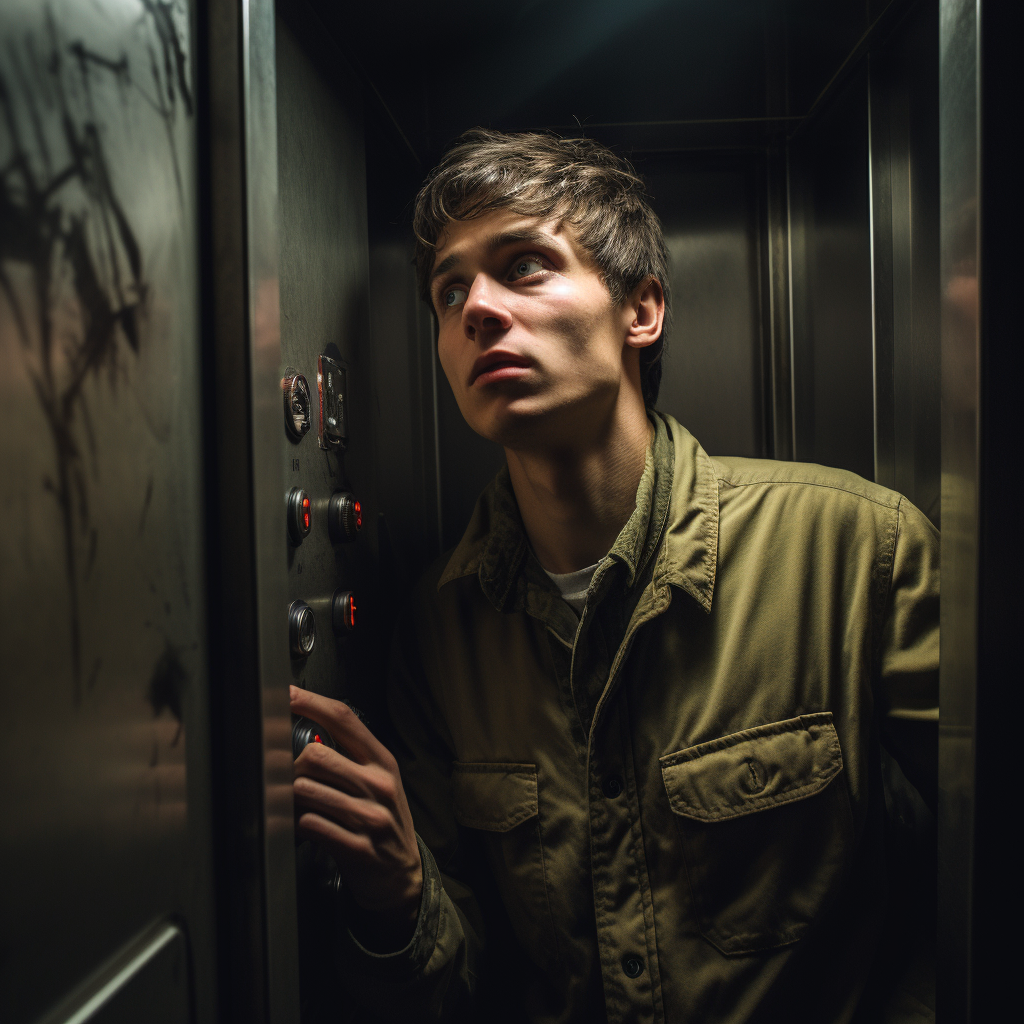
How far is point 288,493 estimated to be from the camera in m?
0.84

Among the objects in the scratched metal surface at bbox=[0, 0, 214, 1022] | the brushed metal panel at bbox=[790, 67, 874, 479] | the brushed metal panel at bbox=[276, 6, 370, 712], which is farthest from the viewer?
the brushed metal panel at bbox=[790, 67, 874, 479]

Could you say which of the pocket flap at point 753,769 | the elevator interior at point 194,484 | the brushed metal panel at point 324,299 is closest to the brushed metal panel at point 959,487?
the elevator interior at point 194,484

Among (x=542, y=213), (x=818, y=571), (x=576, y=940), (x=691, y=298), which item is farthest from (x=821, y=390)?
(x=576, y=940)

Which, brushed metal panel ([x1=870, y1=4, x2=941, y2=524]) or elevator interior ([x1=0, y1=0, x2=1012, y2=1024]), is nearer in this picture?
elevator interior ([x1=0, y1=0, x2=1012, y2=1024])

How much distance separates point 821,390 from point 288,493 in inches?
43.1

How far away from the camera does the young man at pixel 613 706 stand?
0.96m

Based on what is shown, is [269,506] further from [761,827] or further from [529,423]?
[761,827]

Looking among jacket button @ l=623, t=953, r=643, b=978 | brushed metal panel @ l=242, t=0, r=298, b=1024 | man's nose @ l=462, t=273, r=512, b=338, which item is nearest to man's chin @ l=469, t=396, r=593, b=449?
man's nose @ l=462, t=273, r=512, b=338

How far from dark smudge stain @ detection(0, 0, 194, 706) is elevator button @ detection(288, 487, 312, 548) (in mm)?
334

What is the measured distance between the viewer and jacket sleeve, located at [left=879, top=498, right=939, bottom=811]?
98cm

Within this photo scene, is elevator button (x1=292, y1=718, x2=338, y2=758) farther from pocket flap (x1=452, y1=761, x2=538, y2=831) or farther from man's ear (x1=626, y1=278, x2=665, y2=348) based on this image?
man's ear (x1=626, y1=278, x2=665, y2=348)

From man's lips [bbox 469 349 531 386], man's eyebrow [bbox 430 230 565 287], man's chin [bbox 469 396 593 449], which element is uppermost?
man's eyebrow [bbox 430 230 565 287]

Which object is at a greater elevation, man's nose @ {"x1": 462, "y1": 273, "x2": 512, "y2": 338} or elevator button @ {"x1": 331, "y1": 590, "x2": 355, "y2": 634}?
man's nose @ {"x1": 462, "y1": 273, "x2": 512, "y2": 338}

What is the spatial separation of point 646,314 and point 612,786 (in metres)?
0.74
